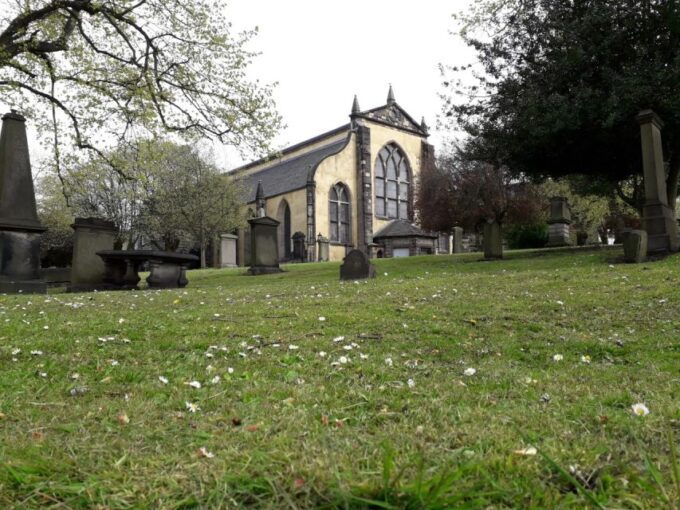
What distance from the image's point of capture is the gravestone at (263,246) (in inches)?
776

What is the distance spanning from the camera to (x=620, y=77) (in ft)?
48.2

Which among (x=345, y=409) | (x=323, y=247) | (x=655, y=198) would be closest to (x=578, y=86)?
(x=655, y=198)

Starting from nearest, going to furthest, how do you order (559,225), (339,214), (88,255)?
1. (88,255)
2. (559,225)
3. (339,214)

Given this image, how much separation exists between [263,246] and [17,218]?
9.48m

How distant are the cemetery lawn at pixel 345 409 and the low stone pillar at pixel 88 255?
816cm

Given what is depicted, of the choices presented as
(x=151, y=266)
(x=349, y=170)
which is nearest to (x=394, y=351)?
(x=151, y=266)

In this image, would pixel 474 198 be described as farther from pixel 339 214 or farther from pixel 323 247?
pixel 339 214

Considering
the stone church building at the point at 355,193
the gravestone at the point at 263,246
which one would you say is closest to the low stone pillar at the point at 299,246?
the stone church building at the point at 355,193

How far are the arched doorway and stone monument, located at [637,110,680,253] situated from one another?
3241cm

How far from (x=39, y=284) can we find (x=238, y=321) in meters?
8.78

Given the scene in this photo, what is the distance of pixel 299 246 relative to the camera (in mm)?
39969

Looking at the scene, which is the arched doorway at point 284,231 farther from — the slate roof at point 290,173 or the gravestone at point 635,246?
the gravestone at point 635,246

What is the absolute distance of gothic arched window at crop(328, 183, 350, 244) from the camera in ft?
139

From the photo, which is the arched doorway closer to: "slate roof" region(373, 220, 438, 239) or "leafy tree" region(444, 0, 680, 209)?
"slate roof" region(373, 220, 438, 239)
